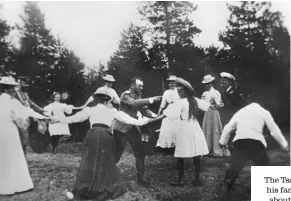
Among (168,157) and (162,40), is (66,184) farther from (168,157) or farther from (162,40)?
(162,40)

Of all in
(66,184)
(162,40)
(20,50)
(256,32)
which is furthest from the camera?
(256,32)

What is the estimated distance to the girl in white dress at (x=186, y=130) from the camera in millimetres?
4207

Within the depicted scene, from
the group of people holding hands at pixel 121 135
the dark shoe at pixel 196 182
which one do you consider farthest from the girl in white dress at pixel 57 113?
the dark shoe at pixel 196 182

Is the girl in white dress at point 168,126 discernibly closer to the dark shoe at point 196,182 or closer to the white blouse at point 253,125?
the dark shoe at point 196,182

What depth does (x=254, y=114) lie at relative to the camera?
3.78m

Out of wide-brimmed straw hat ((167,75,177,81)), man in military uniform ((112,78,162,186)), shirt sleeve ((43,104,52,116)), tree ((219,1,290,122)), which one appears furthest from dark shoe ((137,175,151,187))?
tree ((219,1,290,122))

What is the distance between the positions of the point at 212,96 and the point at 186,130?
1508 mm

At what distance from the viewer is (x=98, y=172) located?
3770 millimetres

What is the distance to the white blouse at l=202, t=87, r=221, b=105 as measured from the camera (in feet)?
17.6

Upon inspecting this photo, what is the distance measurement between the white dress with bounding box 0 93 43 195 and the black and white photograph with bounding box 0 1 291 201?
1cm

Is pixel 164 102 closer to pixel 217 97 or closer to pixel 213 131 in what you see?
pixel 217 97

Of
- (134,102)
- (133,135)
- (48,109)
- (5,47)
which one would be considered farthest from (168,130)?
(5,47)

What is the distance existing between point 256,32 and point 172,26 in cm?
168

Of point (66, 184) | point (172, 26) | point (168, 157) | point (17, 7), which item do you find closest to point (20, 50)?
point (17, 7)
